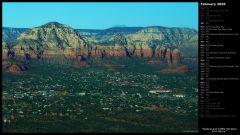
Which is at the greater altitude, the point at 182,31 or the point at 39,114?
the point at 182,31

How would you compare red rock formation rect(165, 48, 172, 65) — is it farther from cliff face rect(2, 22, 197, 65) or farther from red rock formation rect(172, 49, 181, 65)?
red rock formation rect(172, 49, 181, 65)

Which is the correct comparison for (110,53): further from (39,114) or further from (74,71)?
(39,114)

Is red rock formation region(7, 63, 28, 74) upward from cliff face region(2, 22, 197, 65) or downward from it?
downward

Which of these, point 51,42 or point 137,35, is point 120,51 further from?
point 51,42

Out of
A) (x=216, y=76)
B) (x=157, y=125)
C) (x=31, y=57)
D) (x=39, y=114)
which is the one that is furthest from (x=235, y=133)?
(x=31, y=57)

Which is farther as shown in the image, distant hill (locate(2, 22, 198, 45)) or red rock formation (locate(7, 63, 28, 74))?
distant hill (locate(2, 22, 198, 45))

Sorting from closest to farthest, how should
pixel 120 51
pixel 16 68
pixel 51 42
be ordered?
pixel 16 68 < pixel 120 51 < pixel 51 42

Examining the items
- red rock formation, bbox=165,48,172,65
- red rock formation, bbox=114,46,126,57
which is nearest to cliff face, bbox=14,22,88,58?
red rock formation, bbox=114,46,126,57

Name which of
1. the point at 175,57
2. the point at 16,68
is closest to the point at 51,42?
the point at 16,68
